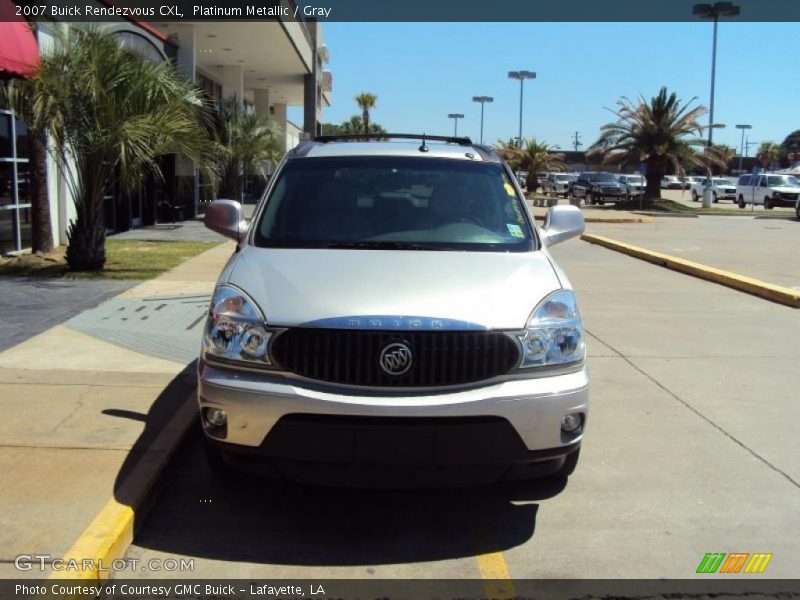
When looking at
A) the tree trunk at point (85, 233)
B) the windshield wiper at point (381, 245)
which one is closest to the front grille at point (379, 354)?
the windshield wiper at point (381, 245)

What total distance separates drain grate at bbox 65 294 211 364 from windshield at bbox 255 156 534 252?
2.43 meters

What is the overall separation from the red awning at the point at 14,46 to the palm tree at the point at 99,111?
7.3 inches

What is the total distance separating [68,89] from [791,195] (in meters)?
38.6

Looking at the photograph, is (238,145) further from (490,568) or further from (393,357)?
(490,568)

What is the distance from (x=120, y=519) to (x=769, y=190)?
141ft

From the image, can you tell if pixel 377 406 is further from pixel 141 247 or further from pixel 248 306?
pixel 141 247

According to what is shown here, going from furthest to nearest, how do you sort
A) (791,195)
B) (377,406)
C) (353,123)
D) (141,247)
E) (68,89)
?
1. (353,123)
2. (791,195)
3. (141,247)
4. (68,89)
5. (377,406)

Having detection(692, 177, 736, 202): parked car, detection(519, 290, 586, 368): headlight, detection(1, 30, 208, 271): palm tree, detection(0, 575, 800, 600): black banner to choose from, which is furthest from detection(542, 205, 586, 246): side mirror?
detection(692, 177, 736, 202): parked car

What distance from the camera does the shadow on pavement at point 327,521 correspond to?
3.79 meters

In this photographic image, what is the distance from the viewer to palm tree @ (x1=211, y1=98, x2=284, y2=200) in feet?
73.2

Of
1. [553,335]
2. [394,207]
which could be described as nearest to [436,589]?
[553,335]

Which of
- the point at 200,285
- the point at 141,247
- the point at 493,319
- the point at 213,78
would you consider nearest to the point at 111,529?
the point at 493,319

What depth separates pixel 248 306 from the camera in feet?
12.7

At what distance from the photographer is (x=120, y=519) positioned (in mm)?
3768
